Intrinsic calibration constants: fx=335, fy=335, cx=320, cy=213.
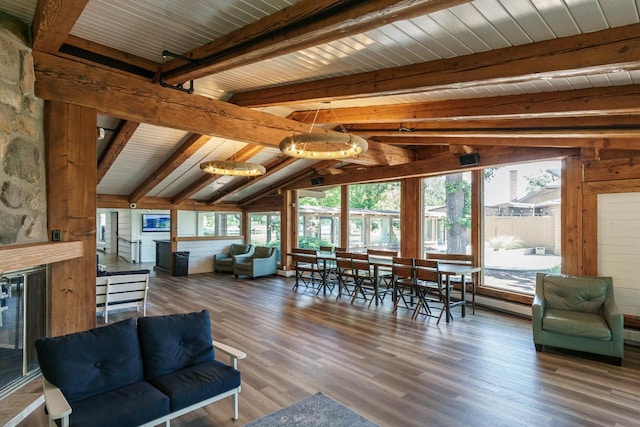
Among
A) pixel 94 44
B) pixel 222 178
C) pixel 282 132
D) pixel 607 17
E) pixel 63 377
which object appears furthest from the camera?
pixel 222 178

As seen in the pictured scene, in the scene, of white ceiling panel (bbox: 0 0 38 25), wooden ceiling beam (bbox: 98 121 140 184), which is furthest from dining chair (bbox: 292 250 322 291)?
white ceiling panel (bbox: 0 0 38 25)

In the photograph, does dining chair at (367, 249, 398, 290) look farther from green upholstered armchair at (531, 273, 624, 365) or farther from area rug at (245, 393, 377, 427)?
area rug at (245, 393, 377, 427)

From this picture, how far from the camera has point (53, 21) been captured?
227cm

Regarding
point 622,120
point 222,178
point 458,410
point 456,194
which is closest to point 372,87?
point 622,120

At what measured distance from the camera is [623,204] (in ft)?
14.3

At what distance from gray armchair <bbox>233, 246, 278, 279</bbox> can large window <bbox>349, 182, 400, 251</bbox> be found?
2.33 meters

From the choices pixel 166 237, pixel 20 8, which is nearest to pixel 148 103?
pixel 20 8

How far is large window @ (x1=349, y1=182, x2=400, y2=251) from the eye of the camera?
7.84m

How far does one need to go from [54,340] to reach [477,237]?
6119 millimetres

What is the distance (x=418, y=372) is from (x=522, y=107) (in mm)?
2829

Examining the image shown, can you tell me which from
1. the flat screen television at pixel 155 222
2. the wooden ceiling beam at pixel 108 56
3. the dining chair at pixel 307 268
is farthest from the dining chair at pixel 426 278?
the flat screen television at pixel 155 222

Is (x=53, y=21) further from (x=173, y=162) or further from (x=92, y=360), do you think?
(x=173, y=162)

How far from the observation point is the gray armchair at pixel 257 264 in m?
8.95

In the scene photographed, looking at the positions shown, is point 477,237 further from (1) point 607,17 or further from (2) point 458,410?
(1) point 607,17
